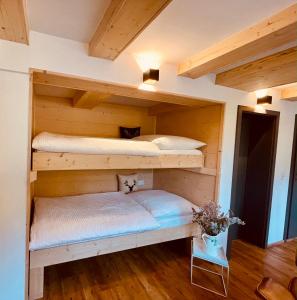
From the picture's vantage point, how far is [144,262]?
2.63m

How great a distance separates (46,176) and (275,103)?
10.9 feet

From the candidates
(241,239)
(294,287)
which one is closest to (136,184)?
(241,239)

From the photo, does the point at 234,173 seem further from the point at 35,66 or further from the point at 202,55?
the point at 35,66

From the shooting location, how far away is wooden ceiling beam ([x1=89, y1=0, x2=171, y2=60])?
1.09 meters

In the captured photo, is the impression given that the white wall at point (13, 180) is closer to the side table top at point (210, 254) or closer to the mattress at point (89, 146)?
the mattress at point (89, 146)

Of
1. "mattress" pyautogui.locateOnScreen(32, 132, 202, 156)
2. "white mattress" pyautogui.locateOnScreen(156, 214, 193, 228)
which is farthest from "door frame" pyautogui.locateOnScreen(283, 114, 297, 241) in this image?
"mattress" pyautogui.locateOnScreen(32, 132, 202, 156)

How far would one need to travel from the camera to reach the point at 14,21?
1261 mm

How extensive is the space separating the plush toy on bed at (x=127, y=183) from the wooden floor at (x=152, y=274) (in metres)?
0.88

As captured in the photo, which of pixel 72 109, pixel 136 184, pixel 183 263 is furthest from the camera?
pixel 136 184

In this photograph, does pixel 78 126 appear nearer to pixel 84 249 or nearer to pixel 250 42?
pixel 84 249

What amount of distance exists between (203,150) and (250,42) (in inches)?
59.2

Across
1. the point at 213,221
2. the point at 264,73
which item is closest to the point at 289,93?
the point at 264,73

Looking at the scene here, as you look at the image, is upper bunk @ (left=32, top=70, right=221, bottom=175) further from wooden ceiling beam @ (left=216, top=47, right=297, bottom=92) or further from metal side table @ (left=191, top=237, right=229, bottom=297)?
metal side table @ (left=191, top=237, right=229, bottom=297)

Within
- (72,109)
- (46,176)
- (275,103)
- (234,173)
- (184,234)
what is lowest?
(184,234)
